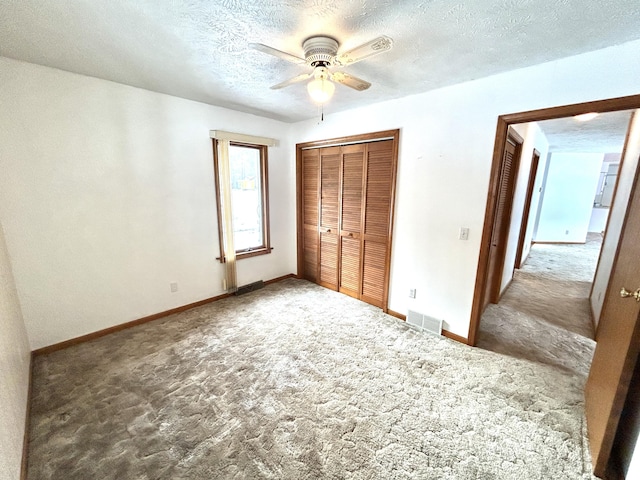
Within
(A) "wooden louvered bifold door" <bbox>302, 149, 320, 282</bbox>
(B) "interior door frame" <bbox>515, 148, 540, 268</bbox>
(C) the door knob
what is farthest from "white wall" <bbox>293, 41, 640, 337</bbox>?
(B) "interior door frame" <bbox>515, 148, 540, 268</bbox>

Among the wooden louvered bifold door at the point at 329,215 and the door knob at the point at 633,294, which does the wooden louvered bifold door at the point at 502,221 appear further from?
the wooden louvered bifold door at the point at 329,215

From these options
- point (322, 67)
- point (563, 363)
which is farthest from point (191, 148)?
point (563, 363)

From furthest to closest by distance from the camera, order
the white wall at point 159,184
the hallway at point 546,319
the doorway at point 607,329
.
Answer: the hallway at point 546,319, the white wall at point 159,184, the doorway at point 607,329

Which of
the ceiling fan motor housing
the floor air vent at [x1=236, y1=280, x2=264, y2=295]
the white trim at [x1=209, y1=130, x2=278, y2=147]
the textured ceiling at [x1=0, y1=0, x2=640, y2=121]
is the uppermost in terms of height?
the textured ceiling at [x1=0, y1=0, x2=640, y2=121]

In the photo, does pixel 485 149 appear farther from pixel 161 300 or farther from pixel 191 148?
pixel 161 300

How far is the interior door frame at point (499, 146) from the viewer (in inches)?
67.0

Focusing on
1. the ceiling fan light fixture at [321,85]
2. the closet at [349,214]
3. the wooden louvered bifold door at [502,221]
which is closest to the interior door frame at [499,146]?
the wooden louvered bifold door at [502,221]

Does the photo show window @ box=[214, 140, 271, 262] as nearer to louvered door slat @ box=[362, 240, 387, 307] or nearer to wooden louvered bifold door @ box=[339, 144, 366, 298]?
wooden louvered bifold door @ box=[339, 144, 366, 298]

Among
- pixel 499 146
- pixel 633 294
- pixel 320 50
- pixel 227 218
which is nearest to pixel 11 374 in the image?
pixel 227 218

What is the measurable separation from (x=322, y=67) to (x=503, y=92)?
1522 mm

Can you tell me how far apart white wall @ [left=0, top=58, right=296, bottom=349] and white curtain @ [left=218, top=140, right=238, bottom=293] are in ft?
0.38

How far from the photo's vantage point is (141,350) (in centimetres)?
236

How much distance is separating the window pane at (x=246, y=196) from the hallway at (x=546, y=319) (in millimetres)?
3037

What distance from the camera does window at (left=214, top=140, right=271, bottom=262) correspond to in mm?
3434
